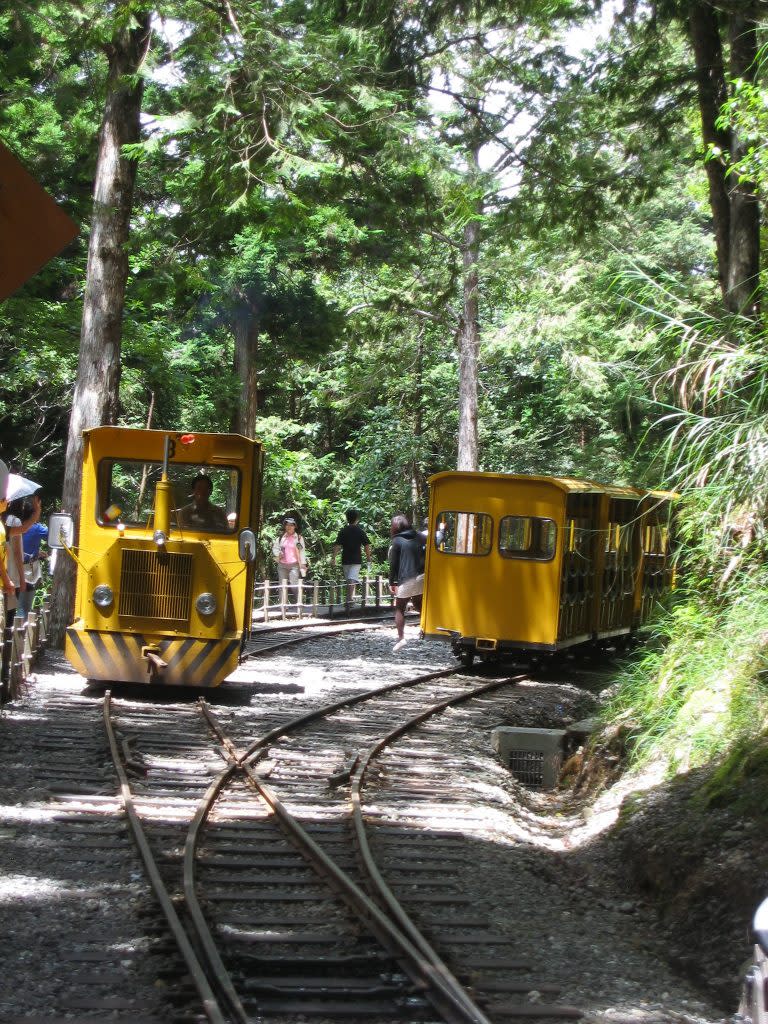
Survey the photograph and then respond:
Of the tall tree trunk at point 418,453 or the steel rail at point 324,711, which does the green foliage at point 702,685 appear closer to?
the steel rail at point 324,711

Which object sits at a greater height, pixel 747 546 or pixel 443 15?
pixel 443 15

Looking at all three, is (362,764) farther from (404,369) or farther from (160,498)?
(404,369)

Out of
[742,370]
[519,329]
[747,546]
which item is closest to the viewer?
[742,370]

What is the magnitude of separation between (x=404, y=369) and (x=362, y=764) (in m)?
24.0

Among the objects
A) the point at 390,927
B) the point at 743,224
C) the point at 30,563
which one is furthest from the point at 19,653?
the point at 743,224

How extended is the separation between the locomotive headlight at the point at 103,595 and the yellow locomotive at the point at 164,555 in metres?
0.01

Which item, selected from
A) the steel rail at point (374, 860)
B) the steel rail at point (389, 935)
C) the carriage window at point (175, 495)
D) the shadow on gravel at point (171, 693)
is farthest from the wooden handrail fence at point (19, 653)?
the steel rail at point (389, 935)

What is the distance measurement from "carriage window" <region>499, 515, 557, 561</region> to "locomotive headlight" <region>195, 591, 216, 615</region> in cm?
538

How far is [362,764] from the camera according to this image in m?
10.4

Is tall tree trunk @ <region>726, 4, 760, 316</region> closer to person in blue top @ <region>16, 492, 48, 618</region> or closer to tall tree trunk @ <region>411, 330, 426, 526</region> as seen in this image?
person in blue top @ <region>16, 492, 48, 618</region>

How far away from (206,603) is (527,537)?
5600 millimetres

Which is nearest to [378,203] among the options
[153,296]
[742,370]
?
[153,296]

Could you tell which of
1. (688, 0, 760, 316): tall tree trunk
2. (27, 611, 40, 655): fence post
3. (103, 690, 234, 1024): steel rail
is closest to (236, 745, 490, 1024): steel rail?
(103, 690, 234, 1024): steel rail

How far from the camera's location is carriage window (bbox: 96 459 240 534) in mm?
13648
